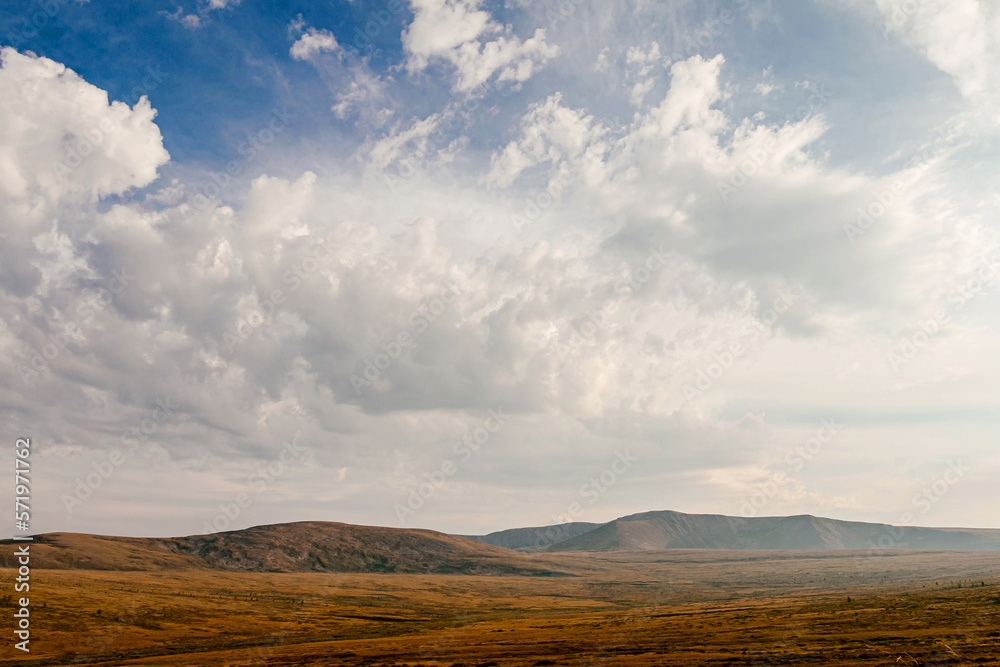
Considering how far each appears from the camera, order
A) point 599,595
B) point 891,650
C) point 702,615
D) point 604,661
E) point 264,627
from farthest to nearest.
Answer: point 599,595, point 264,627, point 702,615, point 604,661, point 891,650

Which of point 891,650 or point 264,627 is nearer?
point 891,650

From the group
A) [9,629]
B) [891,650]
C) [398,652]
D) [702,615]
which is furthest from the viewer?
[702,615]

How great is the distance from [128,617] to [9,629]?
73.6ft

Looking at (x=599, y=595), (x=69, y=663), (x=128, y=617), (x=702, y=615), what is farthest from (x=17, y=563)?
(x=702, y=615)

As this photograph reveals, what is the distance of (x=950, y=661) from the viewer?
44188mm

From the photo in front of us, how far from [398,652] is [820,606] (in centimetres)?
6969

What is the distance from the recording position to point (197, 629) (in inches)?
3775

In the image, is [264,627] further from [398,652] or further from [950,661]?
[950,661]

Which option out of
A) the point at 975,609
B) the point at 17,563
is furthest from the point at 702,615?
the point at 17,563

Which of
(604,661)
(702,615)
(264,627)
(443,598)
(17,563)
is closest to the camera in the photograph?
(604,661)

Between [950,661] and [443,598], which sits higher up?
[950,661]

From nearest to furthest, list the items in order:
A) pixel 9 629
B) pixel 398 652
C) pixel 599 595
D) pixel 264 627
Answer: pixel 398 652 → pixel 9 629 → pixel 264 627 → pixel 599 595

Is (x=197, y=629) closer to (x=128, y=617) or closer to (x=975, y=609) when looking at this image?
(x=128, y=617)

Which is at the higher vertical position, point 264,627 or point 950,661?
point 950,661
